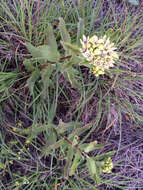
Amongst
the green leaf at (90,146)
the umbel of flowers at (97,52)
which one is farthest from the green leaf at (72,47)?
the green leaf at (90,146)

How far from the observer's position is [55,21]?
240cm

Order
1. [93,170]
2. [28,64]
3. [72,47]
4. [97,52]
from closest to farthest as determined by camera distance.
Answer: [72,47] → [97,52] → [93,170] → [28,64]

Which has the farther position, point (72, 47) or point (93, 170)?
point (93, 170)

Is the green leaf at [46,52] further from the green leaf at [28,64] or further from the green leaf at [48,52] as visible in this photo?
Result: the green leaf at [28,64]

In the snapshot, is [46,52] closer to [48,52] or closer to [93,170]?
[48,52]

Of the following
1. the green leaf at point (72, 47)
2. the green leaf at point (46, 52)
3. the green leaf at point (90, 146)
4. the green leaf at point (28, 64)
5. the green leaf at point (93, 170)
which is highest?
the green leaf at point (72, 47)

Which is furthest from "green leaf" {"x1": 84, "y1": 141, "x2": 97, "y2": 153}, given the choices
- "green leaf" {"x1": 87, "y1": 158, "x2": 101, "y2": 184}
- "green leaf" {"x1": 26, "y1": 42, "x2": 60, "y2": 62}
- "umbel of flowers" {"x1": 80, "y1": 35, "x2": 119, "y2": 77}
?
"green leaf" {"x1": 26, "y1": 42, "x2": 60, "y2": 62}

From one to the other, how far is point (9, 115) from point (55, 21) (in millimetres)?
1104

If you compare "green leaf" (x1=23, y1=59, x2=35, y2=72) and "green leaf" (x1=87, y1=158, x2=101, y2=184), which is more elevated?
"green leaf" (x1=23, y1=59, x2=35, y2=72)

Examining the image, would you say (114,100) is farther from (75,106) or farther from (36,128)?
(36,128)

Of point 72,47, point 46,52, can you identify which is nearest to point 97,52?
point 72,47

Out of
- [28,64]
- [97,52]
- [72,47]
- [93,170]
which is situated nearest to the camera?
[72,47]

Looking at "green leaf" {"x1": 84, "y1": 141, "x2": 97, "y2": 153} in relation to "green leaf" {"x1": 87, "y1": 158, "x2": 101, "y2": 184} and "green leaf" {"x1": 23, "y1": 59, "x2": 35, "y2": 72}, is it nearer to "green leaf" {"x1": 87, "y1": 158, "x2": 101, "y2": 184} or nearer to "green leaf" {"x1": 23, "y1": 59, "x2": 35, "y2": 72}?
"green leaf" {"x1": 87, "y1": 158, "x2": 101, "y2": 184}

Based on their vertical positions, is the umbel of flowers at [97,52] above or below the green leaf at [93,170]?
above
